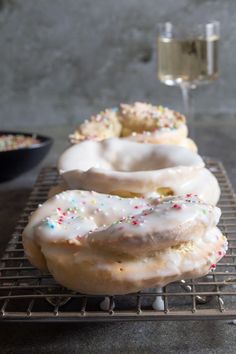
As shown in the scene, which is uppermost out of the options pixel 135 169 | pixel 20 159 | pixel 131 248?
pixel 131 248

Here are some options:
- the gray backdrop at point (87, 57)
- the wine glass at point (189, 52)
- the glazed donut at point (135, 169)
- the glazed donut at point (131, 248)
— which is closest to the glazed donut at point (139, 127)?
the glazed donut at point (135, 169)

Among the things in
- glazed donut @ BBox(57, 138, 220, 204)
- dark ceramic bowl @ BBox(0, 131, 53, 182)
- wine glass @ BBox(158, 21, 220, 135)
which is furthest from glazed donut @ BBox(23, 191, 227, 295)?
wine glass @ BBox(158, 21, 220, 135)

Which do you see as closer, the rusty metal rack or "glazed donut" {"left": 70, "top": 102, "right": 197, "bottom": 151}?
the rusty metal rack

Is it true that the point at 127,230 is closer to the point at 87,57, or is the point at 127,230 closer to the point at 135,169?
the point at 135,169

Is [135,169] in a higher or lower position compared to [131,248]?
lower

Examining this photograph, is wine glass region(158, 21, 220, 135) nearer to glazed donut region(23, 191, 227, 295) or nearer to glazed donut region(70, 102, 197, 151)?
glazed donut region(70, 102, 197, 151)

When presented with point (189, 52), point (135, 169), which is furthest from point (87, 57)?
point (135, 169)

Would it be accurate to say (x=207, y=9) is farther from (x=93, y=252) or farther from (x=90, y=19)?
(x=93, y=252)
